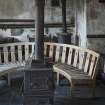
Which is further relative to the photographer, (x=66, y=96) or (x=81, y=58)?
(x=81, y=58)

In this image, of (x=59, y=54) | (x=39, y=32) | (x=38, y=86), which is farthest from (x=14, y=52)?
(x=38, y=86)

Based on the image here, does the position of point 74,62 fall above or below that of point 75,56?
below

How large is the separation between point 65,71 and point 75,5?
4.18 meters

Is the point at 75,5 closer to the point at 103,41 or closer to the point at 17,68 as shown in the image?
the point at 103,41

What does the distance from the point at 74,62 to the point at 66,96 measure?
2.56 ft

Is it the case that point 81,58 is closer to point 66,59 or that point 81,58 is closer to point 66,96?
point 66,59

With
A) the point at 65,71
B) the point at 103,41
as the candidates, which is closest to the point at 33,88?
the point at 65,71

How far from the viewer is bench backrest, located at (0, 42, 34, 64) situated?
7.25 m

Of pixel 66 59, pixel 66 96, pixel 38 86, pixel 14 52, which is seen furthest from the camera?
pixel 14 52

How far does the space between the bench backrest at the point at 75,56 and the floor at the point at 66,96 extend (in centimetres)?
46

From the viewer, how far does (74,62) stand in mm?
6703

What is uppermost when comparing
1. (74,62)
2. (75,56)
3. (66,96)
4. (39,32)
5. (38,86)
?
(39,32)

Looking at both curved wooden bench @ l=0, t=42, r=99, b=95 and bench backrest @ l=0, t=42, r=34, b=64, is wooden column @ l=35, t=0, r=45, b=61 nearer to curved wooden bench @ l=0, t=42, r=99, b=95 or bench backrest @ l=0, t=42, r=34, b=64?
curved wooden bench @ l=0, t=42, r=99, b=95

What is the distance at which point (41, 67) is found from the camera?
534 cm
